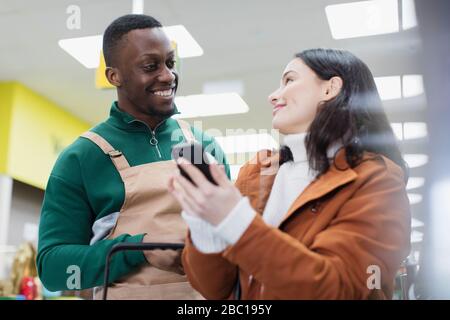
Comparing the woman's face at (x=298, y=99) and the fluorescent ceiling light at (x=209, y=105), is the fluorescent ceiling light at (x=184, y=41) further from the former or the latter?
the woman's face at (x=298, y=99)

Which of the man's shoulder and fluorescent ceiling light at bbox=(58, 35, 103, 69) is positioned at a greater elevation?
fluorescent ceiling light at bbox=(58, 35, 103, 69)

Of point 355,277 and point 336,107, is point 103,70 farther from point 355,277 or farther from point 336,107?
point 355,277

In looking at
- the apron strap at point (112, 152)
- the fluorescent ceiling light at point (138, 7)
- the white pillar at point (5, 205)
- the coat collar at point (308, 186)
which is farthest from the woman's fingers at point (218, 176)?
the white pillar at point (5, 205)

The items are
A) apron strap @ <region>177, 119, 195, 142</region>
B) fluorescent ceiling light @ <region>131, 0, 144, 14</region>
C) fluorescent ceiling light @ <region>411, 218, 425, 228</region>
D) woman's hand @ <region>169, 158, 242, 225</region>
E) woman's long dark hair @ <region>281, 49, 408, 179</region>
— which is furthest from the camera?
fluorescent ceiling light @ <region>131, 0, 144, 14</region>

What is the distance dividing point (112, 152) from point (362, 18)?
0.49 meters

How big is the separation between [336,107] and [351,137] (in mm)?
45

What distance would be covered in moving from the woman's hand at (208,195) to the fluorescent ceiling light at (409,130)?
351 mm

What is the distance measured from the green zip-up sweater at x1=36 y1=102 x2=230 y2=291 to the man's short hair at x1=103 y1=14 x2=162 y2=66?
5.9 inches

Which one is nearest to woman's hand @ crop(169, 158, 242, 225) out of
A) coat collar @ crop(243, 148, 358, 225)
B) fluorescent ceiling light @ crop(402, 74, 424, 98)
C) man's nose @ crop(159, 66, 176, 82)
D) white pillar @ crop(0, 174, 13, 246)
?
coat collar @ crop(243, 148, 358, 225)

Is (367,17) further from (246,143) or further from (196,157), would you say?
(196,157)

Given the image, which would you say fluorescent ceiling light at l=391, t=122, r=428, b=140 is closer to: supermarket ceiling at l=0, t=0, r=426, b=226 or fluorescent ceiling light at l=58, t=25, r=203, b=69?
supermarket ceiling at l=0, t=0, r=426, b=226

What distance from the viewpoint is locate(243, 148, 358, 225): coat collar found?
2.06 ft

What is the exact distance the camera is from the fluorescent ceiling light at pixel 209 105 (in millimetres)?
861

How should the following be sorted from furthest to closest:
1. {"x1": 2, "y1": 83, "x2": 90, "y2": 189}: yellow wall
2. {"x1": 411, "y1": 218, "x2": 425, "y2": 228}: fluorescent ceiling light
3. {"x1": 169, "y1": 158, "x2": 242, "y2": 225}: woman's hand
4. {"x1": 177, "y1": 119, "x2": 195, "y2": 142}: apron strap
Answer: {"x1": 2, "y1": 83, "x2": 90, "y2": 189}: yellow wall < {"x1": 177, "y1": 119, "x2": 195, "y2": 142}: apron strap < {"x1": 411, "y1": 218, "x2": 425, "y2": 228}: fluorescent ceiling light < {"x1": 169, "y1": 158, "x2": 242, "y2": 225}: woman's hand
